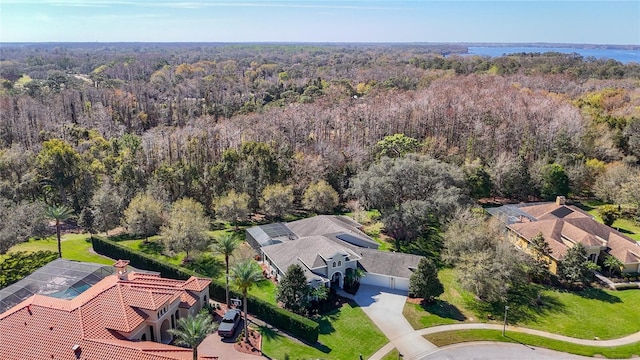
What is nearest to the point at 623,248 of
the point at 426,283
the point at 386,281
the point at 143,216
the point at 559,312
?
the point at 559,312

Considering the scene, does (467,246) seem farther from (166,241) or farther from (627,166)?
(627,166)

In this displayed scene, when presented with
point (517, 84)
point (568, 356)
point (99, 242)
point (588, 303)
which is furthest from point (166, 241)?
point (517, 84)

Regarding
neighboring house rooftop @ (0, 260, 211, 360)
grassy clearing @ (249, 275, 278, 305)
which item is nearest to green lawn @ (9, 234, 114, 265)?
neighboring house rooftop @ (0, 260, 211, 360)

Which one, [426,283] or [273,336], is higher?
[426,283]

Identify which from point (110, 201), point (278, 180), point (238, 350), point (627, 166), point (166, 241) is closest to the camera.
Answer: point (238, 350)

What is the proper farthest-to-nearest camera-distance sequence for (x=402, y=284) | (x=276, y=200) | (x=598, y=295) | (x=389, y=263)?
(x=276, y=200) → (x=389, y=263) → (x=598, y=295) → (x=402, y=284)

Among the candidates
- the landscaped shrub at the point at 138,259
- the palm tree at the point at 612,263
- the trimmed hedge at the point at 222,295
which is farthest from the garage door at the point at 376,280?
the palm tree at the point at 612,263

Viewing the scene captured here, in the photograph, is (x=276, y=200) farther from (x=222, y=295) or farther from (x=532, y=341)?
(x=532, y=341)
